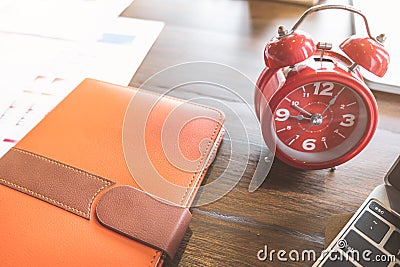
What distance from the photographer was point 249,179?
57cm

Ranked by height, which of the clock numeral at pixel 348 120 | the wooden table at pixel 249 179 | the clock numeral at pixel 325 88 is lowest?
the wooden table at pixel 249 179

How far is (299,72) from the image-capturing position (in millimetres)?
483

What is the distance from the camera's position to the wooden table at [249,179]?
0.49 metres

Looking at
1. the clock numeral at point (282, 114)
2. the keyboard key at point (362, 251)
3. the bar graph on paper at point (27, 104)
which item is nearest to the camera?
the keyboard key at point (362, 251)

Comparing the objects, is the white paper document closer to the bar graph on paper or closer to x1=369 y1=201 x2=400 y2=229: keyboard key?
the bar graph on paper

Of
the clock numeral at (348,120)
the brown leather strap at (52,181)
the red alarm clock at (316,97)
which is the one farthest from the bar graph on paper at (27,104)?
the clock numeral at (348,120)

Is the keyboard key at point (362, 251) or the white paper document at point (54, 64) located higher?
the white paper document at point (54, 64)

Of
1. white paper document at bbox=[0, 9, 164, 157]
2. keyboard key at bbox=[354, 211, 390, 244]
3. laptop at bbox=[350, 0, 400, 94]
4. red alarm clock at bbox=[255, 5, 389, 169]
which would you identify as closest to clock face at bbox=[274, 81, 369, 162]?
red alarm clock at bbox=[255, 5, 389, 169]

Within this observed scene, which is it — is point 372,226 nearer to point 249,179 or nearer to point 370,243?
point 370,243

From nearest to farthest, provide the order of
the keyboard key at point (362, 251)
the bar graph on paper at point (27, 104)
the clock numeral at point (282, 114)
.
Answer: the keyboard key at point (362, 251), the clock numeral at point (282, 114), the bar graph on paper at point (27, 104)

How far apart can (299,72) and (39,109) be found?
47 centimetres

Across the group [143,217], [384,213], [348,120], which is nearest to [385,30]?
[348,120]

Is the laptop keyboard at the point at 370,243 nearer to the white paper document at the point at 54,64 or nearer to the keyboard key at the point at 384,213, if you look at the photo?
the keyboard key at the point at 384,213

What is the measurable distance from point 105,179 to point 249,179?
0.67 feet
